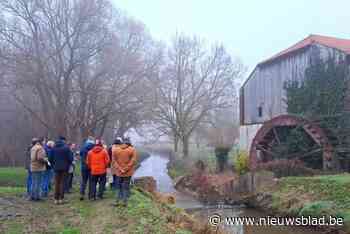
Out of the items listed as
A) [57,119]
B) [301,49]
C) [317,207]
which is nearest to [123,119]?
[57,119]

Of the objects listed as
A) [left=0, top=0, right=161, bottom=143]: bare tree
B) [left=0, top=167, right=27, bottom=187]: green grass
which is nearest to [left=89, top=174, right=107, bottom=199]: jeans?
[left=0, top=167, right=27, bottom=187]: green grass

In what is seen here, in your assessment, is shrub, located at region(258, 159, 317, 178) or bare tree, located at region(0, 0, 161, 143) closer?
shrub, located at region(258, 159, 317, 178)

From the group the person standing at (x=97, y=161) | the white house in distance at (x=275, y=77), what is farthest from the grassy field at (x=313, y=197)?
the white house in distance at (x=275, y=77)

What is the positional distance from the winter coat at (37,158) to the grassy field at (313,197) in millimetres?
7957

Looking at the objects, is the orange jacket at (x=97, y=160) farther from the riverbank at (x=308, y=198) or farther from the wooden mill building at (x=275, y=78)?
the wooden mill building at (x=275, y=78)

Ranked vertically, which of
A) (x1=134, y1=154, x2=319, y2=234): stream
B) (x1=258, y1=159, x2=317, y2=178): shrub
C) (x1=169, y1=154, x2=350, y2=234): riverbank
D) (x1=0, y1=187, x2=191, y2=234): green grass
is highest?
(x1=258, y1=159, x2=317, y2=178): shrub

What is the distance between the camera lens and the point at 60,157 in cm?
865

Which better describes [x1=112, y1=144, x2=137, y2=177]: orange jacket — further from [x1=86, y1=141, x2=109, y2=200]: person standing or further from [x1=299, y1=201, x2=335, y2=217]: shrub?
[x1=299, y1=201, x2=335, y2=217]: shrub

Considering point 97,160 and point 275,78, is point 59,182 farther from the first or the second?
point 275,78

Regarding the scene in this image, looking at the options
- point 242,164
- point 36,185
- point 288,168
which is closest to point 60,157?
point 36,185

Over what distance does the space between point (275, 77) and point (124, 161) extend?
14896mm

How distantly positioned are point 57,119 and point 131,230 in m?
16.0

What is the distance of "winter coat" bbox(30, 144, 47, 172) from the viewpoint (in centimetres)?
868

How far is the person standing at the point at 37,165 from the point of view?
8.69 m
